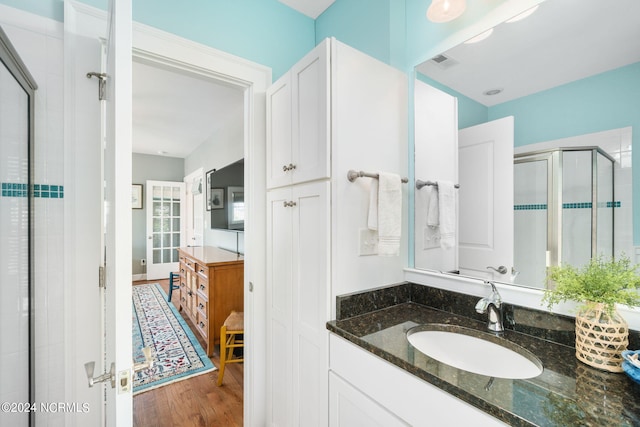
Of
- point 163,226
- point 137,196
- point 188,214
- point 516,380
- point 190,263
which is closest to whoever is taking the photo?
point 516,380

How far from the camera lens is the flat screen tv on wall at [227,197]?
3.44m

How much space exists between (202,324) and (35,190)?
2184mm

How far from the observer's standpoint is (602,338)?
815 millimetres

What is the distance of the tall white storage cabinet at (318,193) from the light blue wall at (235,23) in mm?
371

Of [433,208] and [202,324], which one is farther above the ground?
[433,208]

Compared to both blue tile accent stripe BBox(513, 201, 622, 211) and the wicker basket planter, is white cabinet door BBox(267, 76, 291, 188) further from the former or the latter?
A: the wicker basket planter

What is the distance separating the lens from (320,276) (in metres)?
1.26

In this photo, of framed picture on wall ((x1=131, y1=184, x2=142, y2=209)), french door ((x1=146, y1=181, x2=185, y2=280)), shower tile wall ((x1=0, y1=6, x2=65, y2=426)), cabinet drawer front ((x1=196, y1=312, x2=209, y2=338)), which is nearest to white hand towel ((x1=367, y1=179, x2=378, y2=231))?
shower tile wall ((x1=0, y1=6, x2=65, y2=426))

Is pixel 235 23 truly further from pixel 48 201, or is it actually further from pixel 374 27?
pixel 48 201

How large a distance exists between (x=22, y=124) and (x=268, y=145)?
40.7 inches

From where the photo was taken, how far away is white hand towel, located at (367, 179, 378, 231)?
1276mm

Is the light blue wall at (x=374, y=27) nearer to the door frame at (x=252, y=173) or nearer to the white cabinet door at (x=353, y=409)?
the door frame at (x=252, y=173)

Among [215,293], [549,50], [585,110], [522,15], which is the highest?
[522,15]

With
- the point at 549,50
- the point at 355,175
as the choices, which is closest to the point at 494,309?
the point at 355,175
